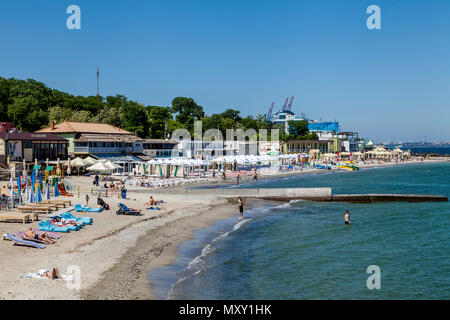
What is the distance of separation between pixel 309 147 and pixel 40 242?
116 metres

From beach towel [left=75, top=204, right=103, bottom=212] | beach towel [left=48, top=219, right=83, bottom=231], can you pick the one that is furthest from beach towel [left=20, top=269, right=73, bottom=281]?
beach towel [left=75, top=204, right=103, bottom=212]

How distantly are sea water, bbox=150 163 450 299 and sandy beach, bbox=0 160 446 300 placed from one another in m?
1.00

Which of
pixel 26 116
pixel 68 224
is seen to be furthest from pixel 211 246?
pixel 26 116

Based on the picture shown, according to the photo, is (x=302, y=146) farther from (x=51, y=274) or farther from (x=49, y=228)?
(x=51, y=274)

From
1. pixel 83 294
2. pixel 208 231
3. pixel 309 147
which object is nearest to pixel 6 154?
pixel 208 231

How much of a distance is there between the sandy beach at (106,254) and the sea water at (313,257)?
100cm

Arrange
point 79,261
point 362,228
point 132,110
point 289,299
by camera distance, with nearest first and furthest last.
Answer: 1. point 289,299
2. point 79,261
3. point 362,228
4. point 132,110

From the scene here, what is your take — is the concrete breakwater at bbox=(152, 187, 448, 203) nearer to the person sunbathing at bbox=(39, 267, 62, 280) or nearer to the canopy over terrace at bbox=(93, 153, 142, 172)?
the canopy over terrace at bbox=(93, 153, 142, 172)

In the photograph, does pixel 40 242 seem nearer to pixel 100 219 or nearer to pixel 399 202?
pixel 100 219

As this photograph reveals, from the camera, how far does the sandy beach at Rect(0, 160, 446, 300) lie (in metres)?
15.6

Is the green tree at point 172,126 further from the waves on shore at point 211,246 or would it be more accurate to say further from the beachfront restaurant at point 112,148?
the waves on shore at point 211,246

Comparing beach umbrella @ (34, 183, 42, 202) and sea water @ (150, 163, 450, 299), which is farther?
Answer: beach umbrella @ (34, 183, 42, 202)

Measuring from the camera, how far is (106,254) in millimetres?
20984

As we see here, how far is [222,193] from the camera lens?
44.8 meters
